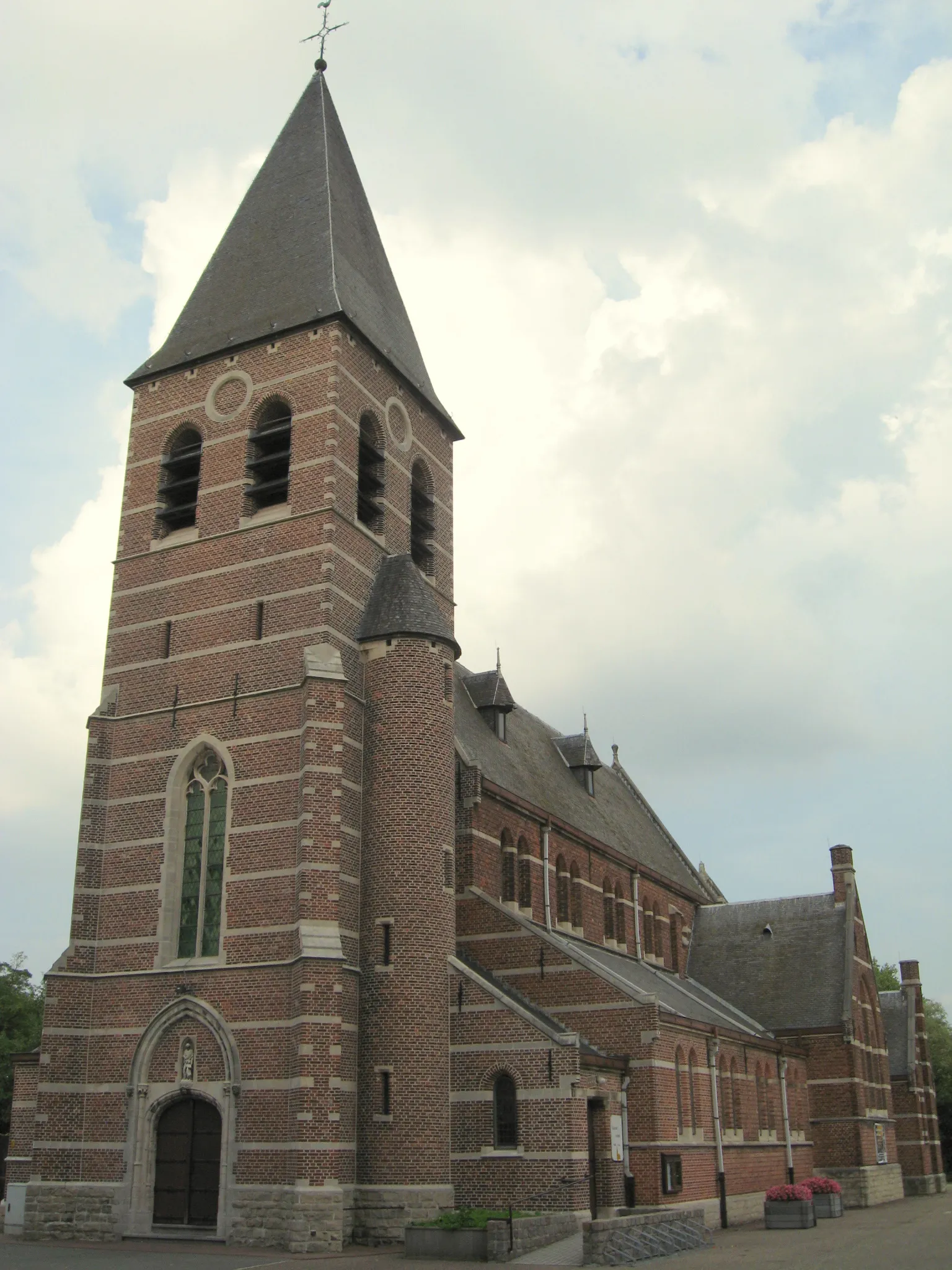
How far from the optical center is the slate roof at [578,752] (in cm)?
3772

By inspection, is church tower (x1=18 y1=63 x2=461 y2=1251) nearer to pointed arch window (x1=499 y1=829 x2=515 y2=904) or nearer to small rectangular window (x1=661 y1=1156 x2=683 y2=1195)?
pointed arch window (x1=499 y1=829 x2=515 y2=904)

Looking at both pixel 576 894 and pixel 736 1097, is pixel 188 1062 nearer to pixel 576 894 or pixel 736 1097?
pixel 576 894

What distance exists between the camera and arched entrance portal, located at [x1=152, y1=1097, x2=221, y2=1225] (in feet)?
70.5

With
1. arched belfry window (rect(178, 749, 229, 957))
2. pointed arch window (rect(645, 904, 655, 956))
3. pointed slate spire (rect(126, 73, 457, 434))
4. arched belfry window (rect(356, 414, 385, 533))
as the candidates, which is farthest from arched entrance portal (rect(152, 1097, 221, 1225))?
pointed arch window (rect(645, 904, 655, 956))

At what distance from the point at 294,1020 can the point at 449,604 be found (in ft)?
38.3

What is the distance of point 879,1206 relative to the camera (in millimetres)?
34344

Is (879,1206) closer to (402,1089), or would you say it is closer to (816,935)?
(816,935)

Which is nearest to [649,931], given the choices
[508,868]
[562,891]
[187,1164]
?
[562,891]

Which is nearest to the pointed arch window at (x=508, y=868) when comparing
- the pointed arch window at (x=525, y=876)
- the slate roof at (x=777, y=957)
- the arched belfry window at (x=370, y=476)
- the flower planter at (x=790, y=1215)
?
the pointed arch window at (x=525, y=876)

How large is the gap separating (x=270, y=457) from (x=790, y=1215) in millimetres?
19921

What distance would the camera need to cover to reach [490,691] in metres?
A: 33.4

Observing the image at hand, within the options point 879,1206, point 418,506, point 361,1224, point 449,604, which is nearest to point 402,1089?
point 361,1224

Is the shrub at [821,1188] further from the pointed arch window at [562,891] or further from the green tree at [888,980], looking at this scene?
the green tree at [888,980]

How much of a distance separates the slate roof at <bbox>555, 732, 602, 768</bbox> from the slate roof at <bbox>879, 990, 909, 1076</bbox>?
15910 mm
